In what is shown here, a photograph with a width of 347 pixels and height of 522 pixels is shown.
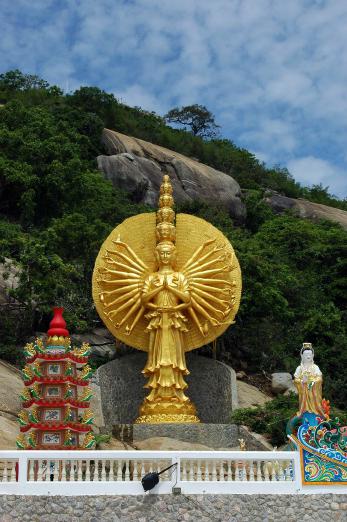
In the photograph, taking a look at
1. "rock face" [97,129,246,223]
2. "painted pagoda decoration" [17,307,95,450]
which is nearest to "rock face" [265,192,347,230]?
"rock face" [97,129,246,223]

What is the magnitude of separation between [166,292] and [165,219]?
1.79 m

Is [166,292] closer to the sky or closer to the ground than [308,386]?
closer to the sky

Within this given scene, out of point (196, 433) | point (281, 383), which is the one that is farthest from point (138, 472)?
point (281, 383)

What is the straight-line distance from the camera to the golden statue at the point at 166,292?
1727 centimetres

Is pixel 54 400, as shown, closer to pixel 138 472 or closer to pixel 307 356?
pixel 138 472

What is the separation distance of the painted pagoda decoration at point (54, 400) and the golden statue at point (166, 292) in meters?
3.98

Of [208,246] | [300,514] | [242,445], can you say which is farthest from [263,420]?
[300,514]

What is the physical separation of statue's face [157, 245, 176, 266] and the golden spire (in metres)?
0.28

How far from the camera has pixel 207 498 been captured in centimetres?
1066

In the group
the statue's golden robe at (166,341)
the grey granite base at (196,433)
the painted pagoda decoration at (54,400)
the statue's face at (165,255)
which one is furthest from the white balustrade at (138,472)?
the statue's face at (165,255)

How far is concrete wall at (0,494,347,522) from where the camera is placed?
10.3 meters

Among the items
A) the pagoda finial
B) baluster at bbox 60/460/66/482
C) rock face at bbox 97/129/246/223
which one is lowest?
baluster at bbox 60/460/66/482

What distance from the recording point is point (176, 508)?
34.7 feet

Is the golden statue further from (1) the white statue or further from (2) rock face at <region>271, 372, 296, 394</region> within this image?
(1) the white statue
